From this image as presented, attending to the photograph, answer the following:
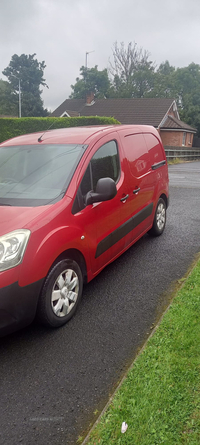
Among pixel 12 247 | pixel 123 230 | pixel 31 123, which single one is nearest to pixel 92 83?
pixel 31 123

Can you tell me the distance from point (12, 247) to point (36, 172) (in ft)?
4.13

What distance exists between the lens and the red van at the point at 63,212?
2988 mm

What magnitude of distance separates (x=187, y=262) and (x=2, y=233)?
2932 mm

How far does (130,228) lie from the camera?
4801 millimetres

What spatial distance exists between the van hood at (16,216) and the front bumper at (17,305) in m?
0.47

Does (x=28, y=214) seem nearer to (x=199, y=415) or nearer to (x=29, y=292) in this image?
(x=29, y=292)

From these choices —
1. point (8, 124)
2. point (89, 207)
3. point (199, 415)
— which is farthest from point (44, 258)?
point (8, 124)

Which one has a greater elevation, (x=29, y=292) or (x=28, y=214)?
(x=28, y=214)

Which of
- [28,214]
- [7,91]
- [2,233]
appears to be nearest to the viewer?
[2,233]

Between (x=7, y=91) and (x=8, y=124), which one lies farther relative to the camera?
(x=7, y=91)

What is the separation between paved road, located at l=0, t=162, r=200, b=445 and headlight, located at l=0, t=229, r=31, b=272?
0.79 m

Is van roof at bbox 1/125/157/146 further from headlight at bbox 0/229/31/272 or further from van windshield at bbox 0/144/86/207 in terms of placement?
headlight at bbox 0/229/31/272

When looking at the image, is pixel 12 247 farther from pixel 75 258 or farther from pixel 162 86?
pixel 162 86

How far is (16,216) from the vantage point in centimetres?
322
